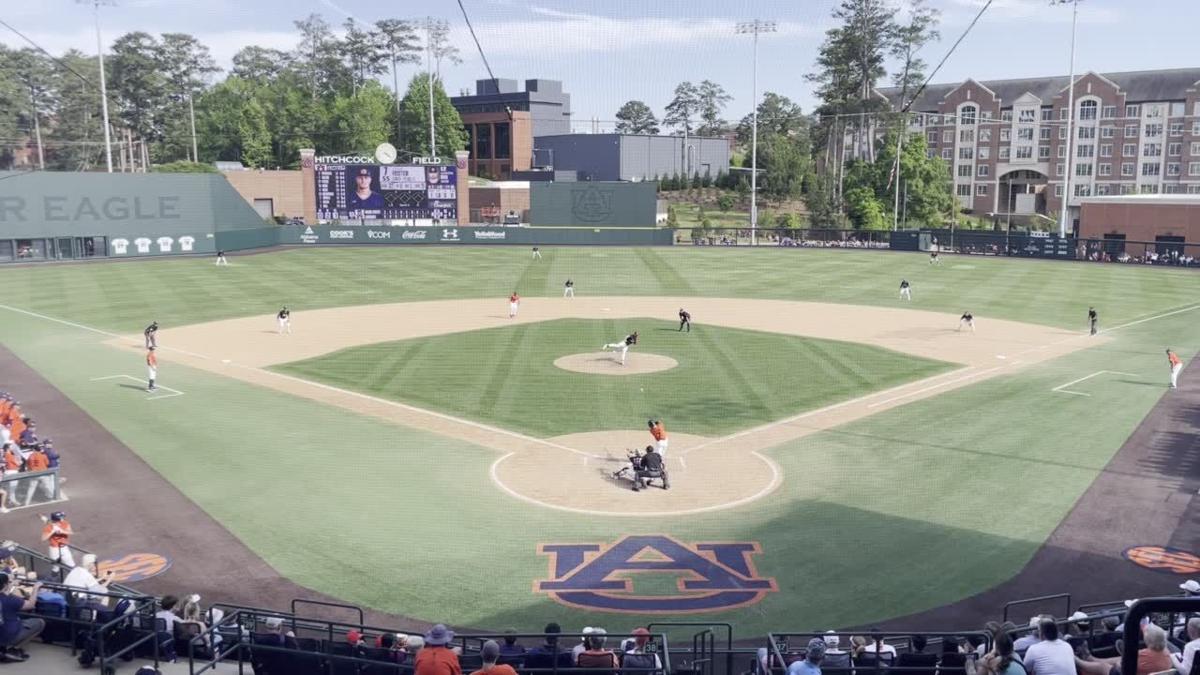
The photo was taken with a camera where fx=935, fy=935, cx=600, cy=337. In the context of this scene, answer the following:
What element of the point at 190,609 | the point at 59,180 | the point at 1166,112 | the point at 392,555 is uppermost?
the point at 1166,112

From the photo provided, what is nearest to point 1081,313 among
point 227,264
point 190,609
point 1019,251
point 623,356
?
point 623,356

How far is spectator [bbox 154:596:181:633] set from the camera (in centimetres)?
1072

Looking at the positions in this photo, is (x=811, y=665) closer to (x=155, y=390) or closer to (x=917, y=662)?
(x=917, y=662)

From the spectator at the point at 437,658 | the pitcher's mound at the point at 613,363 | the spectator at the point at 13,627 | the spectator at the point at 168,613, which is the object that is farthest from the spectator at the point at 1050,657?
the pitcher's mound at the point at 613,363

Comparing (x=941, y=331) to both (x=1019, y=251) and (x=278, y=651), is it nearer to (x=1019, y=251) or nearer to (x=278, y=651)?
(x=278, y=651)

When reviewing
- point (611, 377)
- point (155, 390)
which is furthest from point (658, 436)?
point (155, 390)

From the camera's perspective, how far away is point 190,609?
1134 centimetres

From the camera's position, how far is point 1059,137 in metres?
98.1

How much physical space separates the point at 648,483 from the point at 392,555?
568cm

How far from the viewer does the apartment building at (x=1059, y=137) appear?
305 ft

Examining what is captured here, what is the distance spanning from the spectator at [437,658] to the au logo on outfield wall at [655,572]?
663 cm

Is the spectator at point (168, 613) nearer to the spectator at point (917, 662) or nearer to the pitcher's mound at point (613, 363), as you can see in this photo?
the spectator at point (917, 662)

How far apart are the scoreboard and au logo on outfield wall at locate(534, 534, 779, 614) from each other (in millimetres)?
59168

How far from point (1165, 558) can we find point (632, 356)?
→ 19.5 m
